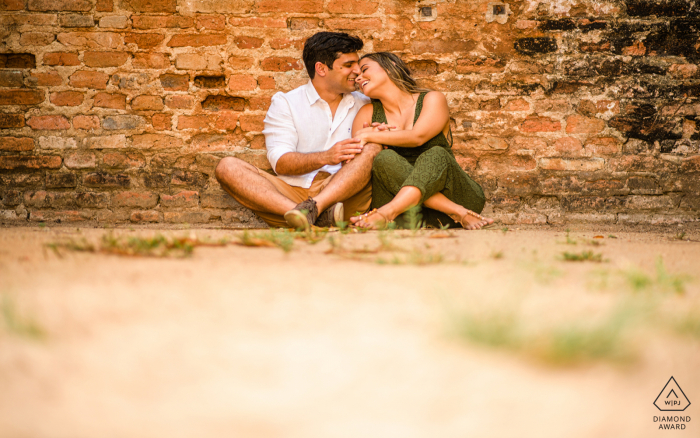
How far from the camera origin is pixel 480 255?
159 centimetres

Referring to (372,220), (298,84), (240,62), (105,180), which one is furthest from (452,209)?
(105,180)

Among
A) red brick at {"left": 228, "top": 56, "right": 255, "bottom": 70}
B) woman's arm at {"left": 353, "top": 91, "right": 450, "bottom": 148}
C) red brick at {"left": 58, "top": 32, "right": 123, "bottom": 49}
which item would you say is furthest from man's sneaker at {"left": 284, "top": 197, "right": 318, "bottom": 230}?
red brick at {"left": 58, "top": 32, "right": 123, "bottom": 49}

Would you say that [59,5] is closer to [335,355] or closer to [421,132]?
[421,132]

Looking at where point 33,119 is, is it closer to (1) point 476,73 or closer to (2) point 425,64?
(2) point 425,64

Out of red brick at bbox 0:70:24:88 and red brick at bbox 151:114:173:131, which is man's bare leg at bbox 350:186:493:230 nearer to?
red brick at bbox 151:114:173:131

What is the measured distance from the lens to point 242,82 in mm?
3176

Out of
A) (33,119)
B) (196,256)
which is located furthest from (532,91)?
(33,119)

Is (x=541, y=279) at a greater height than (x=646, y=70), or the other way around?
(x=646, y=70)

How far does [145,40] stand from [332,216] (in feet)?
5.77

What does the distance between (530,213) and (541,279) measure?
221 centimetres

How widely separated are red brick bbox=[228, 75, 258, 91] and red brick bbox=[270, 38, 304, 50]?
26cm

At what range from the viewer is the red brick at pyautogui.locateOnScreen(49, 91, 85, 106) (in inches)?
123

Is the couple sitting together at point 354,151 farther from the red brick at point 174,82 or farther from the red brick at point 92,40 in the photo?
the red brick at point 92,40

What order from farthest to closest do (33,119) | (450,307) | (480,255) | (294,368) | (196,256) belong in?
(33,119) < (480,255) < (196,256) < (450,307) < (294,368)
